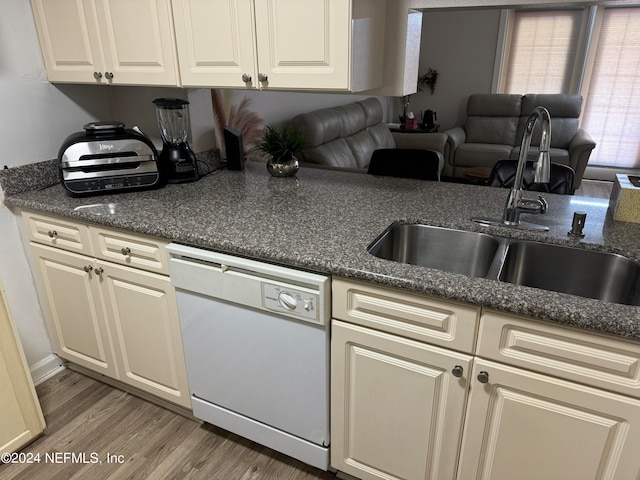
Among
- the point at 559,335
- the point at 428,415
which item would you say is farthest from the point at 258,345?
the point at 559,335

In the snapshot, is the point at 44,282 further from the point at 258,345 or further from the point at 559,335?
the point at 559,335

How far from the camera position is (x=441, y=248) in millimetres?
1680

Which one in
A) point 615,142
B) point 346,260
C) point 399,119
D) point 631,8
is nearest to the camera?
point 346,260

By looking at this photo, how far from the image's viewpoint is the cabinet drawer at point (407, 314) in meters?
1.22

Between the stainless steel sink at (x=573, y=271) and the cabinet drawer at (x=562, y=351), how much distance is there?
27 centimetres

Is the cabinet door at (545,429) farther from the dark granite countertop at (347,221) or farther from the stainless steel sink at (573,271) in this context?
the stainless steel sink at (573,271)

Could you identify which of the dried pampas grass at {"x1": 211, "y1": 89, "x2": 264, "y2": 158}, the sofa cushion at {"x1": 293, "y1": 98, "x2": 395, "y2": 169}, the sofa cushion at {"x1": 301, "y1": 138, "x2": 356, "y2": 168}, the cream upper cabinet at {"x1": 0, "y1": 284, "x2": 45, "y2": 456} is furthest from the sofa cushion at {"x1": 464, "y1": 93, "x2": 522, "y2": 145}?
the cream upper cabinet at {"x1": 0, "y1": 284, "x2": 45, "y2": 456}

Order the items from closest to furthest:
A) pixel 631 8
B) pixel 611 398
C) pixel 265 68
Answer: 1. pixel 611 398
2. pixel 265 68
3. pixel 631 8

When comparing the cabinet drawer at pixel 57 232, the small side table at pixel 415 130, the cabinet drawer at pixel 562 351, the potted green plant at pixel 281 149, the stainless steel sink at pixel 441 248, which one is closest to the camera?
the cabinet drawer at pixel 562 351

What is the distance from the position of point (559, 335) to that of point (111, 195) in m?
1.80

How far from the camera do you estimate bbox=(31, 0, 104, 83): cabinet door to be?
6.23 feet

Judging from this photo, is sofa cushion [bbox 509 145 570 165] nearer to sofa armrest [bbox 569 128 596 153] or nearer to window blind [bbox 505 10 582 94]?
sofa armrest [bbox 569 128 596 153]

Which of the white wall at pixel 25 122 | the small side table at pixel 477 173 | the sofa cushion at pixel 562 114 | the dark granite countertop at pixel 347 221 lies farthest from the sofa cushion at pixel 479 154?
the white wall at pixel 25 122

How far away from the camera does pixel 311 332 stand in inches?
56.2
